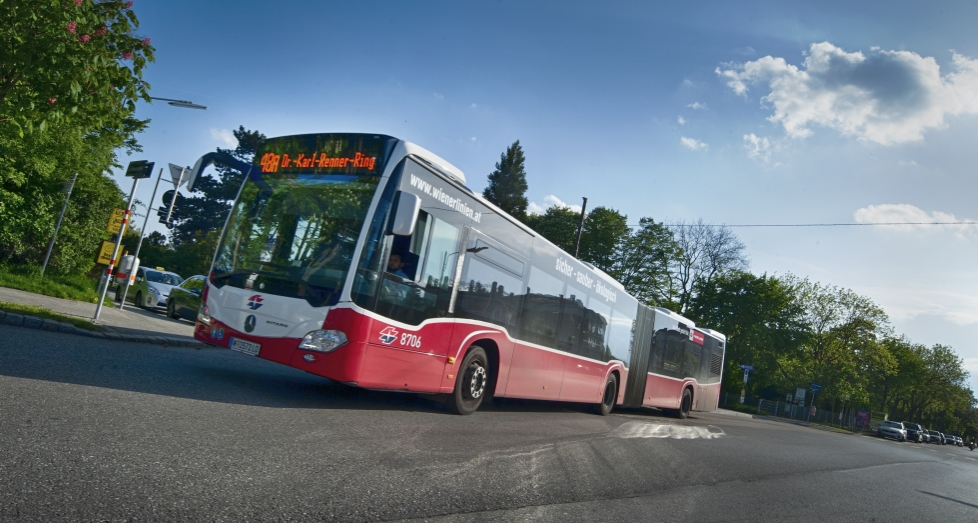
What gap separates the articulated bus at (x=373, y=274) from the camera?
724 cm

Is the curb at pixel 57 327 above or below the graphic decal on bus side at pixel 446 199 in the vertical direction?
below

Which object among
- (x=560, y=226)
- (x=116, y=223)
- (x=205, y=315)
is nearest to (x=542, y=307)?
(x=205, y=315)

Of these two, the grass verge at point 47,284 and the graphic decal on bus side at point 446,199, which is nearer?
the graphic decal on bus side at point 446,199

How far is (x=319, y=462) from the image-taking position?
4.86 meters

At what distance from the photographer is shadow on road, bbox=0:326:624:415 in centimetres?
677

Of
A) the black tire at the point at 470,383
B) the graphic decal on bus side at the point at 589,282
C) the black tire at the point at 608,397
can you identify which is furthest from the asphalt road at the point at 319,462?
the black tire at the point at 608,397

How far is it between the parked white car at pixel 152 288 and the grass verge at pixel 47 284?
1.64 m

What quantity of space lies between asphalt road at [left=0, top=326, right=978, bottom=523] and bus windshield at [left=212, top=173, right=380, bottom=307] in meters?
1.35

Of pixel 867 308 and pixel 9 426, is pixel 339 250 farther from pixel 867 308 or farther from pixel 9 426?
pixel 867 308

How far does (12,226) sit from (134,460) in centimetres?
1925

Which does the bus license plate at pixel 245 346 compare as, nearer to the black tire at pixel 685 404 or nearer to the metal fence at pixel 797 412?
the black tire at pixel 685 404

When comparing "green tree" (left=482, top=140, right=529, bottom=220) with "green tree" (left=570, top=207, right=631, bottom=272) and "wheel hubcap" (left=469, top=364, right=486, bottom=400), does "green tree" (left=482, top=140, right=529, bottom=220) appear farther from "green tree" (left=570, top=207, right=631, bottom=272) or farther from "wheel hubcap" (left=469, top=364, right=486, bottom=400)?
"wheel hubcap" (left=469, top=364, right=486, bottom=400)

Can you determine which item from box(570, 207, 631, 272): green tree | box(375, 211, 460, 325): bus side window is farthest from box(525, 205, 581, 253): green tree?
box(375, 211, 460, 325): bus side window

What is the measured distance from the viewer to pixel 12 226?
1908 cm
